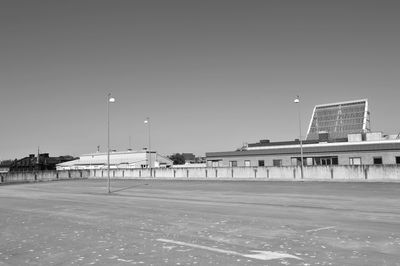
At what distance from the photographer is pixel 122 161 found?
367 feet

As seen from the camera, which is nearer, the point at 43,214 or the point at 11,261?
the point at 11,261

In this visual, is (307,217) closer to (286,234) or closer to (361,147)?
(286,234)

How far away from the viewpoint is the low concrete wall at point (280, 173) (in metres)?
37.2

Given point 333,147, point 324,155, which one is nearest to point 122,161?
point 324,155

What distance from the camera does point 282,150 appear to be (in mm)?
62625

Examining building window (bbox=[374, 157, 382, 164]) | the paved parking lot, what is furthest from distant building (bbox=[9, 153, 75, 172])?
Answer: the paved parking lot

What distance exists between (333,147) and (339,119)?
1514 inches

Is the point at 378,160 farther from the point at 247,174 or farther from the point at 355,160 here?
the point at 247,174

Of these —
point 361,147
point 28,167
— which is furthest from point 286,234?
point 28,167

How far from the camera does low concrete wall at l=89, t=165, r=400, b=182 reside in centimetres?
3725

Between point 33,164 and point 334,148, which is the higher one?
point 33,164

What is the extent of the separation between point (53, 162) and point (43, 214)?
117726 mm

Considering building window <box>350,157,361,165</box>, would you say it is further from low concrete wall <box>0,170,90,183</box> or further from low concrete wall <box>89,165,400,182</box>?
low concrete wall <box>0,170,90,183</box>

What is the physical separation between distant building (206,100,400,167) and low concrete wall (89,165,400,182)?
14.1 meters
